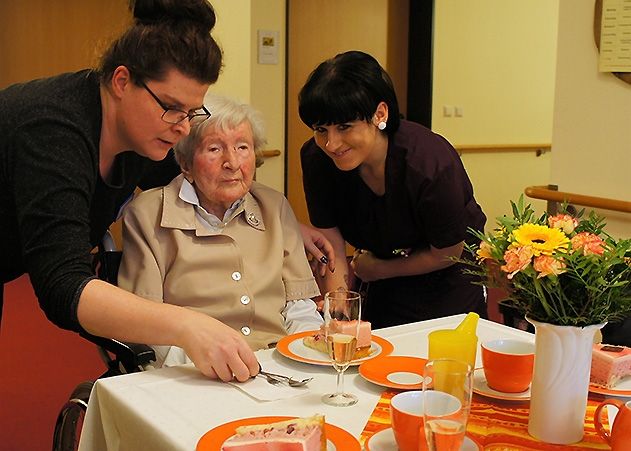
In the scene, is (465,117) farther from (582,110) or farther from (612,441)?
(612,441)

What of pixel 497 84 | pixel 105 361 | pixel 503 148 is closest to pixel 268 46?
pixel 497 84

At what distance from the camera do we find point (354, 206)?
8.24 ft

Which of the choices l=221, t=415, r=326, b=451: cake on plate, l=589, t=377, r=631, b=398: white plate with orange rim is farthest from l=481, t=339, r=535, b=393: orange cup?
l=221, t=415, r=326, b=451: cake on plate

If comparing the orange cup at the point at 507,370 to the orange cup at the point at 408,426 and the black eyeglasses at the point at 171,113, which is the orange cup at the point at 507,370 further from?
the black eyeglasses at the point at 171,113

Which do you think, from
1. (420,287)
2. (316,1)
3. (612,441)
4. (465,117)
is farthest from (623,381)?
(465,117)

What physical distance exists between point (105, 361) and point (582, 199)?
2.07 metres

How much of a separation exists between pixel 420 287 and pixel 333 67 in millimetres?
767

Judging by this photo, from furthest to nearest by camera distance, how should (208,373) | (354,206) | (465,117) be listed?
(465,117) < (354,206) < (208,373)

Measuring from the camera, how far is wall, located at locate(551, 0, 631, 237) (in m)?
3.17

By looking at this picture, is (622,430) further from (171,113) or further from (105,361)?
(105,361)

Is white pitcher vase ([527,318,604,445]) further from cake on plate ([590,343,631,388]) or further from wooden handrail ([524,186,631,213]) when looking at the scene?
wooden handrail ([524,186,631,213])

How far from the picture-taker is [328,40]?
5.92 metres

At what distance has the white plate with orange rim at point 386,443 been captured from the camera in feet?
4.10

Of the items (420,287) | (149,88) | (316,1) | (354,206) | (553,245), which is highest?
(316,1)
